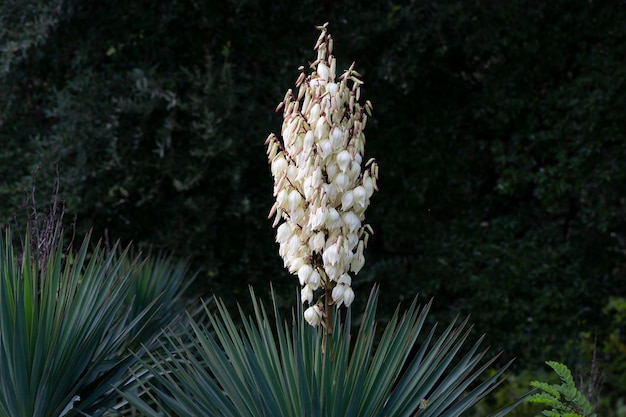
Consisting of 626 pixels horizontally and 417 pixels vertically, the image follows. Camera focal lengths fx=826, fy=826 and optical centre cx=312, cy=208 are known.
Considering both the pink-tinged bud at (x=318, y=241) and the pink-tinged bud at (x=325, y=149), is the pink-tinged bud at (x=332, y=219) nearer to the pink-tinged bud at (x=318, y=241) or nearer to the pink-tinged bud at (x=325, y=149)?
the pink-tinged bud at (x=318, y=241)

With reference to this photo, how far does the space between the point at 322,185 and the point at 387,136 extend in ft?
12.4

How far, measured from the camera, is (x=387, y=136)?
654 cm

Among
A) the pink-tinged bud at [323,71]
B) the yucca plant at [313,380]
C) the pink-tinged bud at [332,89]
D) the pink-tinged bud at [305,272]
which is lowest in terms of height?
the yucca plant at [313,380]

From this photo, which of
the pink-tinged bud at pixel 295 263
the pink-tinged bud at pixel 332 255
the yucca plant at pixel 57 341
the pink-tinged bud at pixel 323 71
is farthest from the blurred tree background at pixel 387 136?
the pink-tinged bud at pixel 332 255

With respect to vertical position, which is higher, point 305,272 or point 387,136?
point 387,136

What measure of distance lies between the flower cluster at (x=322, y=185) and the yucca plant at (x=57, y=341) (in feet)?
2.36

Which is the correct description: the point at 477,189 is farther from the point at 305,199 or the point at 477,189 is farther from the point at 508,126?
the point at 305,199

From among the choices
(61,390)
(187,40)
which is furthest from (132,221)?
(61,390)

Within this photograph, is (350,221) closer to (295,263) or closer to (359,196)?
(359,196)

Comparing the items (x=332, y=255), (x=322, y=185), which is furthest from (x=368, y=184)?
(x=332, y=255)

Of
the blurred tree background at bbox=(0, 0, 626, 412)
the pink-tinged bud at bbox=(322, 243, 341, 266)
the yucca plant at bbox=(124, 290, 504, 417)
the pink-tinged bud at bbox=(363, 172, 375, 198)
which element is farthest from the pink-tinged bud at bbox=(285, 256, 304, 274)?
the blurred tree background at bbox=(0, 0, 626, 412)

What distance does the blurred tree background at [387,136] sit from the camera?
233 inches

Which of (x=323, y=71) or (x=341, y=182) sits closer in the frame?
(x=341, y=182)

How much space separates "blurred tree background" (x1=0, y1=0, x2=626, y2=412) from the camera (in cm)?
591
